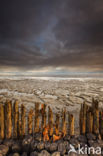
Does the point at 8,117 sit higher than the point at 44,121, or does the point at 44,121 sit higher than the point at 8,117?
the point at 8,117

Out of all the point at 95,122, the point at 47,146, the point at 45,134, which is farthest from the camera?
the point at 95,122

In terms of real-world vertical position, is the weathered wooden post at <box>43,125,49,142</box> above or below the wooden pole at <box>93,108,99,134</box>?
below

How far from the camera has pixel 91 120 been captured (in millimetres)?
2199

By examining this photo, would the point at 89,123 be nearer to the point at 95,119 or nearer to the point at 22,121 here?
the point at 95,119

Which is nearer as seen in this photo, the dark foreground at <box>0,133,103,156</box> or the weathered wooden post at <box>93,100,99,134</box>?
the dark foreground at <box>0,133,103,156</box>

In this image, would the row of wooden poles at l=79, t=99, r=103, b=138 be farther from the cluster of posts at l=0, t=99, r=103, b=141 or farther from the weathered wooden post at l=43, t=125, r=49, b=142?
the weathered wooden post at l=43, t=125, r=49, b=142

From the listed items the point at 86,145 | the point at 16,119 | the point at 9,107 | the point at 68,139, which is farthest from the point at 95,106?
the point at 9,107

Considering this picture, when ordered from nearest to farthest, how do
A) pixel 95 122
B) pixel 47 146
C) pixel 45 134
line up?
pixel 47 146 → pixel 45 134 → pixel 95 122

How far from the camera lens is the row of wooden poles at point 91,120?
7.09 feet

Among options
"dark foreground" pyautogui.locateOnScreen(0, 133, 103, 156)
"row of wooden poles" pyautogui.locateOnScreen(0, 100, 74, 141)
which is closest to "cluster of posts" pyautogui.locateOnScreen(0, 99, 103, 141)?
"row of wooden poles" pyautogui.locateOnScreen(0, 100, 74, 141)

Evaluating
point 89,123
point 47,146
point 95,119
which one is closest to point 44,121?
point 47,146

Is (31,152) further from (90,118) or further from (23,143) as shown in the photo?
(90,118)

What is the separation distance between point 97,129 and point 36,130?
5.16 ft

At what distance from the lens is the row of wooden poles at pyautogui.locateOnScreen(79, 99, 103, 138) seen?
2160 mm
